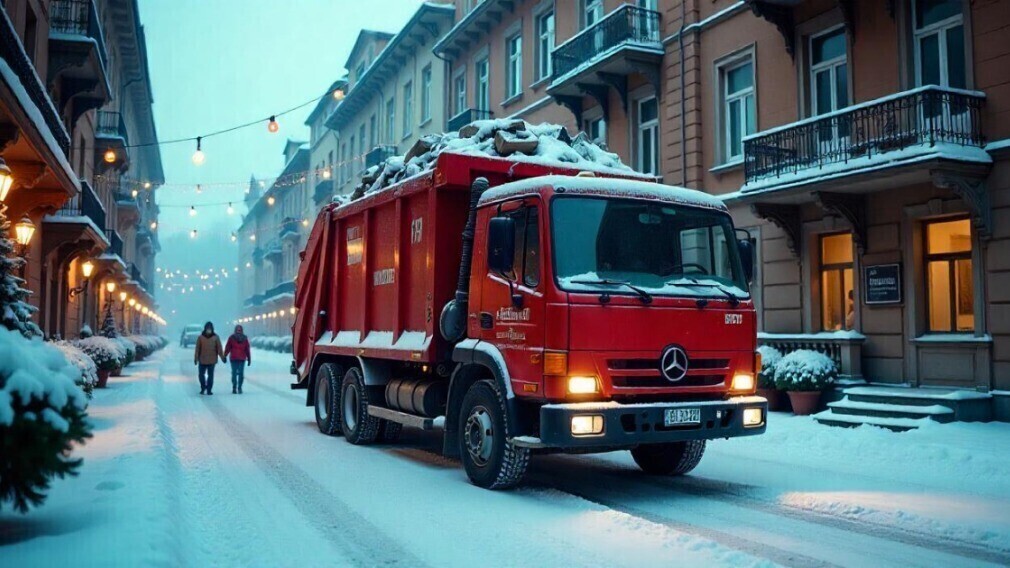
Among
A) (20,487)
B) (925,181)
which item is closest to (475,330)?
(20,487)

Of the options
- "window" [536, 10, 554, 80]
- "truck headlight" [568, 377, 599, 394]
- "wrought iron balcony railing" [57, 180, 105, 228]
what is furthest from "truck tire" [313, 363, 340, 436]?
"window" [536, 10, 554, 80]

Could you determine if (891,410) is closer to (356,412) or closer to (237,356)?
(356,412)

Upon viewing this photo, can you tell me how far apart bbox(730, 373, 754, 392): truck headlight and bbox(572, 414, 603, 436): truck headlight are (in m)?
1.54

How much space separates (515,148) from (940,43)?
8.77 m

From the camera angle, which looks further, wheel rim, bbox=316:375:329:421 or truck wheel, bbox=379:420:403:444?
wheel rim, bbox=316:375:329:421

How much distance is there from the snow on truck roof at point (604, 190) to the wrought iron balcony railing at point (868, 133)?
6.33m

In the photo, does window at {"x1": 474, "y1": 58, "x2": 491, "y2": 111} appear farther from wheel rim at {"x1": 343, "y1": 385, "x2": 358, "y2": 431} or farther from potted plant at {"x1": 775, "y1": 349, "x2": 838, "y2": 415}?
wheel rim at {"x1": 343, "y1": 385, "x2": 358, "y2": 431}

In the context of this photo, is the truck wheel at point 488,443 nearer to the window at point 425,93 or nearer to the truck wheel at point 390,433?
the truck wheel at point 390,433

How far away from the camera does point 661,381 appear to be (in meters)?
7.43

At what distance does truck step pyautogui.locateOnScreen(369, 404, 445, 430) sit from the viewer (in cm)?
920

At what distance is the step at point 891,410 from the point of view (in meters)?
12.4

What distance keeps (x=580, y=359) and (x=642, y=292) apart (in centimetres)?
82

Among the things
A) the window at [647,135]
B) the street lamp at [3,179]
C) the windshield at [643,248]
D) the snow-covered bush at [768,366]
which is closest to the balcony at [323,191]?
the window at [647,135]

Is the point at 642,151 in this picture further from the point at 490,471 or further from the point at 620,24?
the point at 490,471
